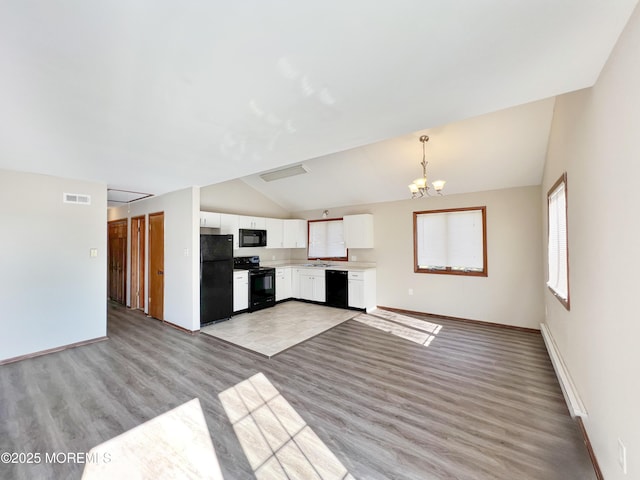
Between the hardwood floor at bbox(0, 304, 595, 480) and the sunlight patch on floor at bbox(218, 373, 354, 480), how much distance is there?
7cm

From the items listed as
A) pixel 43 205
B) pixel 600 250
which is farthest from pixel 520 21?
pixel 43 205

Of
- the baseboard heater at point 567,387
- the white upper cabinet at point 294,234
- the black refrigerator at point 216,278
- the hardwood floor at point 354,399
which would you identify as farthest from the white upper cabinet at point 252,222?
the baseboard heater at point 567,387

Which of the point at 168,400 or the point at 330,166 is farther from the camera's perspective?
the point at 330,166

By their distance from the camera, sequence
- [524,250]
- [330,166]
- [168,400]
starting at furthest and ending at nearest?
[330,166] < [524,250] < [168,400]

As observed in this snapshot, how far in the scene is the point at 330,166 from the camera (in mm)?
5098

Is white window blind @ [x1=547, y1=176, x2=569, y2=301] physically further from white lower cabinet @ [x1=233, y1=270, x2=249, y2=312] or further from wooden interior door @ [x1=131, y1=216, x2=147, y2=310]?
wooden interior door @ [x1=131, y1=216, x2=147, y2=310]

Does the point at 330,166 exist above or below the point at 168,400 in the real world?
above

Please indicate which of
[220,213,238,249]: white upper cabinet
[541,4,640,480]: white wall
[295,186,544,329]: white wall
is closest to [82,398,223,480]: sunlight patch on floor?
[541,4,640,480]: white wall

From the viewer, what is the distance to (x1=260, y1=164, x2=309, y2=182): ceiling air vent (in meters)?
5.23

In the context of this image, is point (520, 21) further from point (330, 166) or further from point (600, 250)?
point (330, 166)

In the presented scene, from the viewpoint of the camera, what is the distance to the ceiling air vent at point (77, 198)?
148 inches

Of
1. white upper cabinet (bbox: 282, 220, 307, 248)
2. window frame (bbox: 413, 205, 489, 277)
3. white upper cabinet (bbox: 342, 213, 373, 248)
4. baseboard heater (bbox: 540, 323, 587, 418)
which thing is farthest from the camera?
white upper cabinet (bbox: 282, 220, 307, 248)

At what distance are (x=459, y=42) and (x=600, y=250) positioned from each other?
150cm

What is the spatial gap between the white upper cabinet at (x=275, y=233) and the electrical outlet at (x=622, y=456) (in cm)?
581
